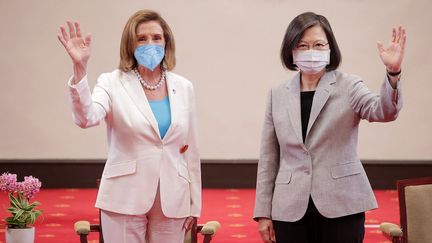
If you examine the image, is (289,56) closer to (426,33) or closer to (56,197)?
(56,197)

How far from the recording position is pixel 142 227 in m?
2.93

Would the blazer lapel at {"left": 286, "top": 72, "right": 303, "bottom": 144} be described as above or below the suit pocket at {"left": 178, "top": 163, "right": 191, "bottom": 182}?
above

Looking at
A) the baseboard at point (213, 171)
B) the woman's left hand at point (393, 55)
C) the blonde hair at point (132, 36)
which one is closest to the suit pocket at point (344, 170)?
the woman's left hand at point (393, 55)

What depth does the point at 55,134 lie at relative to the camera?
8.05 meters

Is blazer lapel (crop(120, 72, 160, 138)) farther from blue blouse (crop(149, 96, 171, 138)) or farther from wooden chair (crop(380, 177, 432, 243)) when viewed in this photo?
wooden chair (crop(380, 177, 432, 243))

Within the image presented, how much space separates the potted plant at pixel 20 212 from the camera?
390 cm

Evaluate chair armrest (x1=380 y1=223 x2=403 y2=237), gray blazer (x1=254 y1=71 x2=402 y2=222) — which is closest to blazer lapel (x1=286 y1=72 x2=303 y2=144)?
gray blazer (x1=254 y1=71 x2=402 y2=222)

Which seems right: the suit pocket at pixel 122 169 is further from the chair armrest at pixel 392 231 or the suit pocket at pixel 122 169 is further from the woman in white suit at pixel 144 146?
the chair armrest at pixel 392 231

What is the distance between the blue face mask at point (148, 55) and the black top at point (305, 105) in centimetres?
58

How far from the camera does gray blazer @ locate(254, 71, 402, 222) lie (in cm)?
271

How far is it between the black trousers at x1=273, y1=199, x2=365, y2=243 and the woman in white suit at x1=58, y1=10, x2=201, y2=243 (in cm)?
46

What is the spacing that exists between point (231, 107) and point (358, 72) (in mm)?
1362

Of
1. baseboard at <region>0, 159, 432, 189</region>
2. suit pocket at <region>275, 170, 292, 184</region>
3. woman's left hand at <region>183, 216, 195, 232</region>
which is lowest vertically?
baseboard at <region>0, 159, 432, 189</region>

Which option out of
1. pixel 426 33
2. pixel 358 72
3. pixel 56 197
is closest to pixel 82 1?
pixel 56 197
